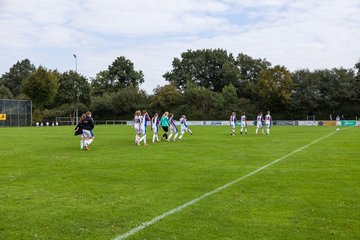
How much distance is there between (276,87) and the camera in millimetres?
79438

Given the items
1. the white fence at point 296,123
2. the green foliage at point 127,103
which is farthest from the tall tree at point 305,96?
the green foliage at point 127,103

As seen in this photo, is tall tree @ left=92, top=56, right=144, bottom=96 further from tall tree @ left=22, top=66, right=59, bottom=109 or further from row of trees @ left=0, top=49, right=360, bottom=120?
tall tree @ left=22, top=66, right=59, bottom=109

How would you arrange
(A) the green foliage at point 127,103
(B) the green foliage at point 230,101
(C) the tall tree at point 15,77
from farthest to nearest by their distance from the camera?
(C) the tall tree at point 15,77
(A) the green foliage at point 127,103
(B) the green foliage at point 230,101

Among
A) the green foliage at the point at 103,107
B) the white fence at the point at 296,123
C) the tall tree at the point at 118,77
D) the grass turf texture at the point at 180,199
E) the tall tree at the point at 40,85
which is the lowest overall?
the grass turf texture at the point at 180,199

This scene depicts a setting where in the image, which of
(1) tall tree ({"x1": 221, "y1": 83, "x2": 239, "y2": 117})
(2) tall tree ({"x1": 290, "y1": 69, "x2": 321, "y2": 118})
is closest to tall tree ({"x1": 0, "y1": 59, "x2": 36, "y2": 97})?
(1) tall tree ({"x1": 221, "y1": 83, "x2": 239, "y2": 117})

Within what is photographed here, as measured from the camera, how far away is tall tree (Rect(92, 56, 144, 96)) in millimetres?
111438

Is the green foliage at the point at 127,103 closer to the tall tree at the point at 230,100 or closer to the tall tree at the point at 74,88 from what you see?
the tall tree at the point at 74,88

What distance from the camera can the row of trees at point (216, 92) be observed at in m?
75.9

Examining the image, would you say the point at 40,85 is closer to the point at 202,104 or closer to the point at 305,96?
the point at 202,104

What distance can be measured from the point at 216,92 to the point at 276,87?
50.0 feet

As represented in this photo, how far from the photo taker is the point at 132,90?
90.5 m

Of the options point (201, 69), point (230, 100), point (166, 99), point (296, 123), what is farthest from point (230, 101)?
point (201, 69)

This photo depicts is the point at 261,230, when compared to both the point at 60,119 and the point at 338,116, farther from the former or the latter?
the point at 60,119

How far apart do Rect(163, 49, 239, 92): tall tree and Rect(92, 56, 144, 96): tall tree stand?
1322 cm
